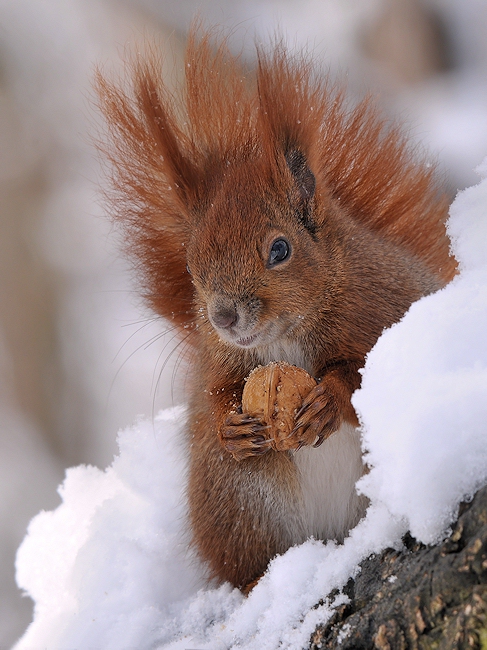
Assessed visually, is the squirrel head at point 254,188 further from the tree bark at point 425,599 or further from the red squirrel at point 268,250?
the tree bark at point 425,599

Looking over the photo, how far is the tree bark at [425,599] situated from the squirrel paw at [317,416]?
363 mm

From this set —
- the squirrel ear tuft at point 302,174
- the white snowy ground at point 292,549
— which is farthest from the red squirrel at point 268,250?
the white snowy ground at point 292,549

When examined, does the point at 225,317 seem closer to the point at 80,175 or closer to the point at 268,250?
the point at 268,250

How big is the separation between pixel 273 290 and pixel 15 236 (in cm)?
270

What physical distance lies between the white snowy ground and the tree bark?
37 millimetres

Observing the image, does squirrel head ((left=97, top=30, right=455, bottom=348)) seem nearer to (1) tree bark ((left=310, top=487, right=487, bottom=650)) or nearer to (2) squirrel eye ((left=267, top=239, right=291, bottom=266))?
(2) squirrel eye ((left=267, top=239, right=291, bottom=266))

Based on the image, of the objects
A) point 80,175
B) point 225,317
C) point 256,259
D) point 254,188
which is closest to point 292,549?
point 225,317

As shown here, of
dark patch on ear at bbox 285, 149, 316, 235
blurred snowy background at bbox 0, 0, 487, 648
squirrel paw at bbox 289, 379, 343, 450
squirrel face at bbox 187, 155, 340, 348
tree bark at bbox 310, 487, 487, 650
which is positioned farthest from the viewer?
blurred snowy background at bbox 0, 0, 487, 648

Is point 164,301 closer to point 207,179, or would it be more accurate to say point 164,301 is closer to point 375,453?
point 207,179

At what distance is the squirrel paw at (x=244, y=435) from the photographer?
1443 mm

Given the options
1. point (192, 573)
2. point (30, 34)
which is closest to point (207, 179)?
point (192, 573)

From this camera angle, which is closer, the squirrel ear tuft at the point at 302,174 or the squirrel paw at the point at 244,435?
the squirrel paw at the point at 244,435

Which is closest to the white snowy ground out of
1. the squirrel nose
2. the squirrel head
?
the squirrel head

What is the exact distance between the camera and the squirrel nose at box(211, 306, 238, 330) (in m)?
1.46
